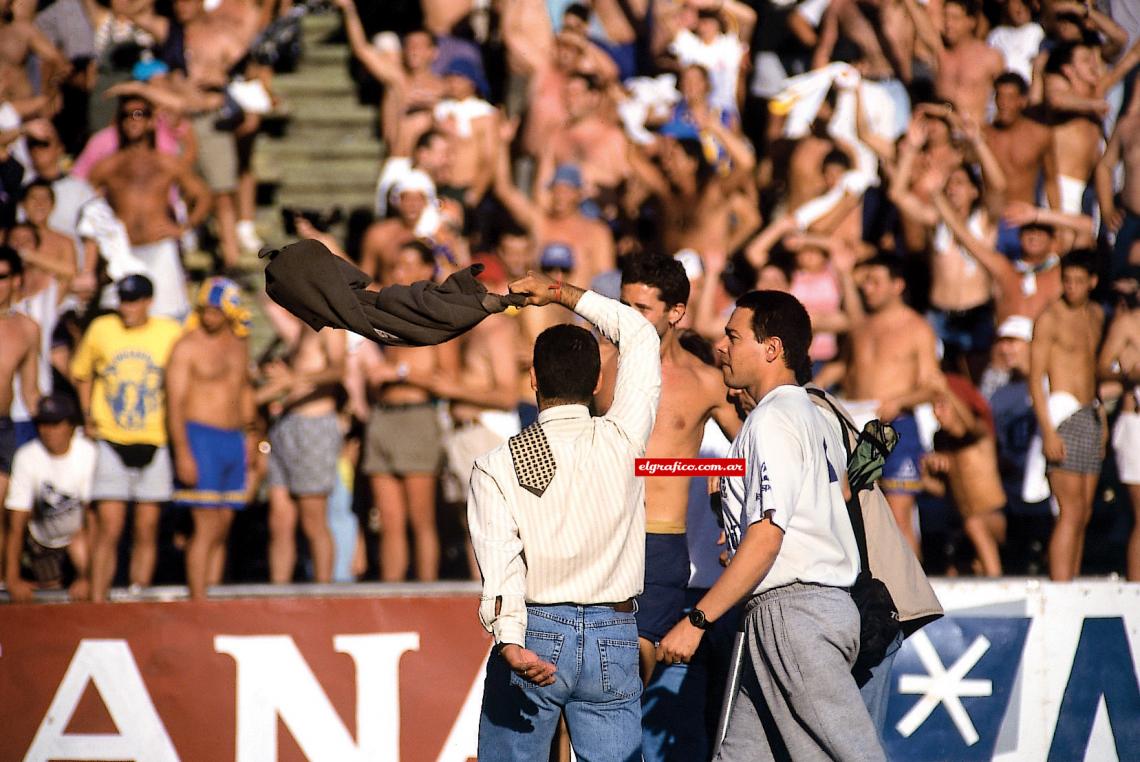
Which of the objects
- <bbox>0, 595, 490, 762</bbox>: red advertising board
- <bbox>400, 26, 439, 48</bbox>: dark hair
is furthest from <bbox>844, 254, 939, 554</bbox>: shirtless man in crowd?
<bbox>400, 26, 439, 48</bbox>: dark hair

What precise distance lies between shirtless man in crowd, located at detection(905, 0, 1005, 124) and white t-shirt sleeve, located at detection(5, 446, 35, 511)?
7081mm

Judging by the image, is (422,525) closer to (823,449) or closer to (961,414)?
(961,414)

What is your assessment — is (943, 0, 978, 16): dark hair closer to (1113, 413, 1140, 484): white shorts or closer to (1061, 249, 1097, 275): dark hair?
(1061, 249, 1097, 275): dark hair

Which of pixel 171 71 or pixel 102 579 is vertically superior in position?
pixel 171 71

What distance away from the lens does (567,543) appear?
4.88 m

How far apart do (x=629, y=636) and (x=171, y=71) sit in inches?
303

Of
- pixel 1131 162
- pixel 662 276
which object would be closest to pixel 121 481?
pixel 662 276

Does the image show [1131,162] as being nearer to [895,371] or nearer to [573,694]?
[895,371]

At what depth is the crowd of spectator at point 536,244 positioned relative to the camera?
9391mm

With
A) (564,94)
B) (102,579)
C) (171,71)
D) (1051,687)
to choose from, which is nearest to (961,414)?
(1051,687)

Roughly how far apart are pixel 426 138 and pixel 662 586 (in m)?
5.41

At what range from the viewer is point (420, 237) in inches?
392

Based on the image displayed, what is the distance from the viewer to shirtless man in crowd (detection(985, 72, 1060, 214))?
10.3 m

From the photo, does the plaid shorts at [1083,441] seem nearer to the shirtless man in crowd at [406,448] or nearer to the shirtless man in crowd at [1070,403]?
the shirtless man in crowd at [1070,403]
